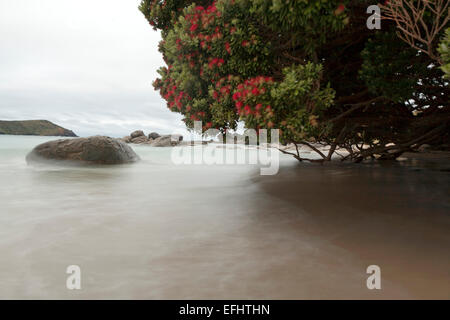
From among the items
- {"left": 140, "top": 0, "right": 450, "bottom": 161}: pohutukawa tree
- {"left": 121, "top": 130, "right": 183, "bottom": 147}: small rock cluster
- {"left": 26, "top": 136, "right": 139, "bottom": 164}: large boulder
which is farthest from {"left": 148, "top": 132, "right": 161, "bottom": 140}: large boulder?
{"left": 140, "top": 0, "right": 450, "bottom": 161}: pohutukawa tree

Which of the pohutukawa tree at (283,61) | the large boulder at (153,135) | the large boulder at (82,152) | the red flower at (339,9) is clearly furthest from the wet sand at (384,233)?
the large boulder at (153,135)

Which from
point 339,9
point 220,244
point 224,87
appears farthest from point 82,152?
point 339,9

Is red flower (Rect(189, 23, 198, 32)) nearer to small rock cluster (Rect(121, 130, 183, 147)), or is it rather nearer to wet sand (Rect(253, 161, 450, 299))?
wet sand (Rect(253, 161, 450, 299))

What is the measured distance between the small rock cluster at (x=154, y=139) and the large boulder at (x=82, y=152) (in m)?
36.4

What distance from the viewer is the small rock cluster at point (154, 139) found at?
5438 centimetres

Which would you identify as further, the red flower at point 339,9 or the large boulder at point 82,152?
the large boulder at point 82,152

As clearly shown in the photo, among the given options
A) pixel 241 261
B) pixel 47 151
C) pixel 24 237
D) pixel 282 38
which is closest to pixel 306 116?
pixel 282 38

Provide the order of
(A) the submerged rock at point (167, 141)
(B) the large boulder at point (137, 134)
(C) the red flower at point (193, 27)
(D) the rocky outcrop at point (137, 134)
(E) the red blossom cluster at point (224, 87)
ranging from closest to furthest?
(E) the red blossom cluster at point (224, 87) < (C) the red flower at point (193, 27) < (A) the submerged rock at point (167, 141) < (D) the rocky outcrop at point (137, 134) < (B) the large boulder at point (137, 134)

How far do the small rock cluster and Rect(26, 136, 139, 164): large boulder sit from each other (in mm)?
36364

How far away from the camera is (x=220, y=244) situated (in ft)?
13.6

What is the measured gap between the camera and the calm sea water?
9.67 ft

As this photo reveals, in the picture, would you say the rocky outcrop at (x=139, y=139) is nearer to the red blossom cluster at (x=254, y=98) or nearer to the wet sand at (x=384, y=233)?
the wet sand at (x=384, y=233)

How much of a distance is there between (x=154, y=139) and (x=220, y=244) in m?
58.8

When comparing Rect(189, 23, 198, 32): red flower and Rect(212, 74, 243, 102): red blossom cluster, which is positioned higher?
Rect(189, 23, 198, 32): red flower
